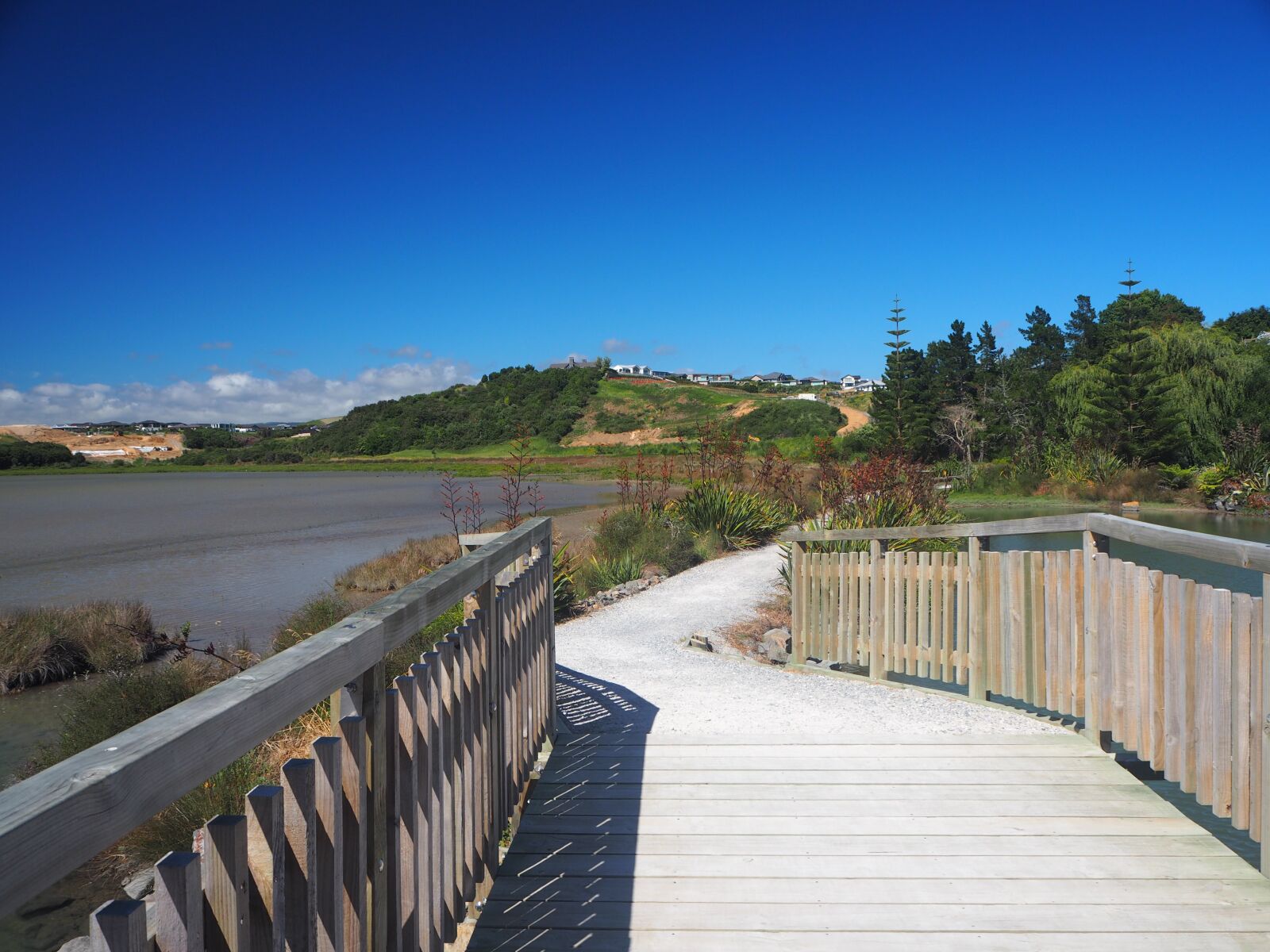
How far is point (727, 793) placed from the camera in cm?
438

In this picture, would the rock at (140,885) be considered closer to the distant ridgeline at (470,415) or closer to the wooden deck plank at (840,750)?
the wooden deck plank at (840,750)

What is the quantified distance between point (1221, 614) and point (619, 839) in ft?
8.44

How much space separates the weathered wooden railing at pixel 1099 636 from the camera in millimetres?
3479

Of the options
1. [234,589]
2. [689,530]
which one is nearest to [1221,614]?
[689,530]

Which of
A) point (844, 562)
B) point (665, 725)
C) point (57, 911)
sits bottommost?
point (57, 911)

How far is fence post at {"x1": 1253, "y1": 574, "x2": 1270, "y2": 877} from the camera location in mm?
3285

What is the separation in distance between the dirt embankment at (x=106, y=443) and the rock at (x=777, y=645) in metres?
108

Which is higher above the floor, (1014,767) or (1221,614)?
(1221,614)

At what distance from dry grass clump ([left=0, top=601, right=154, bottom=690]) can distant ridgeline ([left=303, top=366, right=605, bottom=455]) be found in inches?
3134

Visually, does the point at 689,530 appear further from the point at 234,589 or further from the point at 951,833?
the point at 951,833

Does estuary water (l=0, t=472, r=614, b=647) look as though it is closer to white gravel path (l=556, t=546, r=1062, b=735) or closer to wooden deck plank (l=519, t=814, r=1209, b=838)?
white gravel path (l=556, t=546, r=1062, b=735)

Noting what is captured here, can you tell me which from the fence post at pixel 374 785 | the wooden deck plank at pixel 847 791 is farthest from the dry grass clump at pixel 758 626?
the fence post at pixel 374 785

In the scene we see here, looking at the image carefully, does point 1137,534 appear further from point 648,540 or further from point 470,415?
point 470,415

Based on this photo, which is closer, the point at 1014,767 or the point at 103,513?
the point at 1014,767
